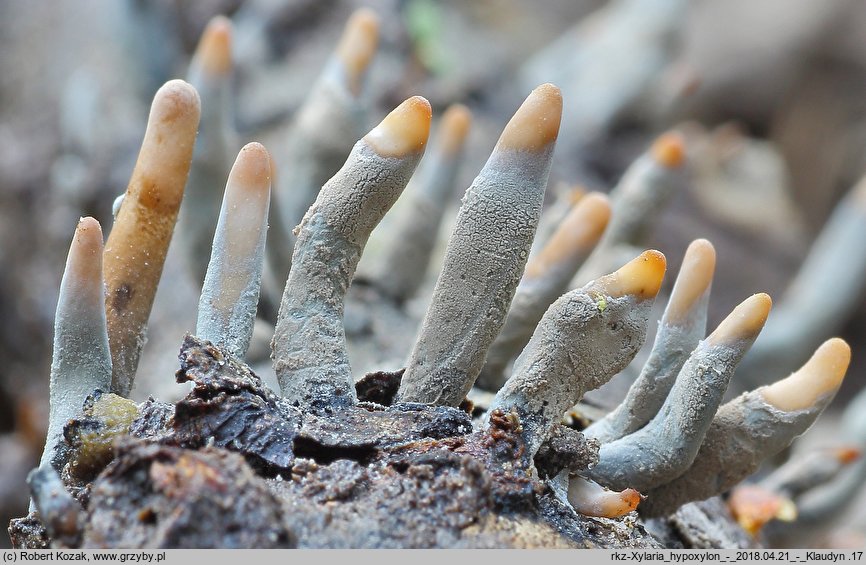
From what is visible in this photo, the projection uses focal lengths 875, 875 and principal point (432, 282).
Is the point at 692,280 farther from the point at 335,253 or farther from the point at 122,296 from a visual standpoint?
the point at 122,296

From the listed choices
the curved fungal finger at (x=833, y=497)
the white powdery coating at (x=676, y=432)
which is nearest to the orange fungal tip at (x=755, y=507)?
the curved fungal finger at (x=833, y=497)

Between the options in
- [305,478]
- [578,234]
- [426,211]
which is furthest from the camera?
[426,211]

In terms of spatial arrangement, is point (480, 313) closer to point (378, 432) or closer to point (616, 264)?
point (378, 432)

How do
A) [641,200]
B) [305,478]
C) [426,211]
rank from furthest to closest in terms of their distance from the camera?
[641,200] → [426,211] → [305,478]

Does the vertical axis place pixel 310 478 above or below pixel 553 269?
below

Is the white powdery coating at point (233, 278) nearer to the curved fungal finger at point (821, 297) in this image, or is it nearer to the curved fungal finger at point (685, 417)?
the curved fungal finger at point (685, 417)

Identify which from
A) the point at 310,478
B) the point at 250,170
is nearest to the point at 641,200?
the point at 250,170

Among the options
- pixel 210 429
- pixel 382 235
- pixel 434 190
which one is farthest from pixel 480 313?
pixel 382 235
